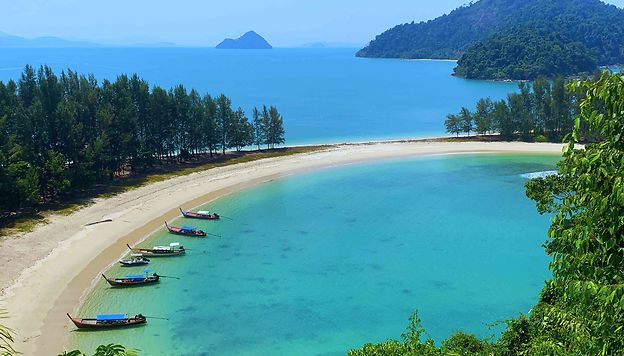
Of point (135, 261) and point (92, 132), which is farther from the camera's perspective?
point (92, 132)

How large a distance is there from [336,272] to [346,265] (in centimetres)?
153

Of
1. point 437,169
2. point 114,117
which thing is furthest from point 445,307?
point 114,117

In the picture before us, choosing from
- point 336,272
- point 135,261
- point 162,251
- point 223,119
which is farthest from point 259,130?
point 336,272

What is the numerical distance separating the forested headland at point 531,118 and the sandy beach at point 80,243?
27934 mm

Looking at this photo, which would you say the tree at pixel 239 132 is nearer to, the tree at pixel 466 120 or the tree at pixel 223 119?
the tree at pixel 223 119

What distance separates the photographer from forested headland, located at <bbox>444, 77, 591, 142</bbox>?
8612 cm

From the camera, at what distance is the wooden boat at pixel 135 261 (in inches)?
1542

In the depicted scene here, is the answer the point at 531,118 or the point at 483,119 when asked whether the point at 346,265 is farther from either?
the point at 531,118

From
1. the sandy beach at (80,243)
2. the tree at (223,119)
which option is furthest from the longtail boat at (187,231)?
the tree at (223,119)

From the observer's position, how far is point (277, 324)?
101 feet

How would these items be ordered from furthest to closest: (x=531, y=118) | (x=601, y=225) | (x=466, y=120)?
(x=466, y=120) → (x=531, y=118) → (x=601, y=225)

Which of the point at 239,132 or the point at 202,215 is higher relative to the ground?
the point at 239,132

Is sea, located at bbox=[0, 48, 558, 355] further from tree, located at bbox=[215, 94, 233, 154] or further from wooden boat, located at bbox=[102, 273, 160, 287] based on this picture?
tree, located at bbox=[215, 94, 233, 154]

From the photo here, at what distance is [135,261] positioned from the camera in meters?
39.4
